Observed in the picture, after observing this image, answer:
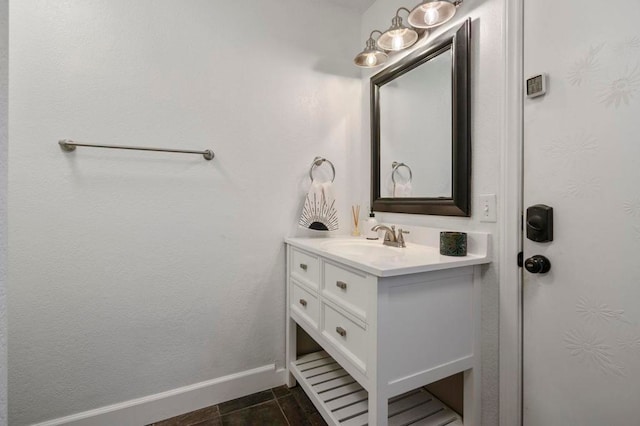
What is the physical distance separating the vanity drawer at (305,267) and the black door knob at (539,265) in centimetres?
83

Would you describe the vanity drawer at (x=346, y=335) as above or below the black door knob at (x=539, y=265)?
below

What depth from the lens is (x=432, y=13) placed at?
1289mm

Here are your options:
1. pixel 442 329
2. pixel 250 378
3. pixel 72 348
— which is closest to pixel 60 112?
pixel 72 348

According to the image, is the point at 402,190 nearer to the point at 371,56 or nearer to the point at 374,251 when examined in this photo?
the point at 374,251

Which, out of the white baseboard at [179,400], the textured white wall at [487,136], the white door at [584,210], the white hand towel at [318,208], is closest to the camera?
the white door at [584,210]

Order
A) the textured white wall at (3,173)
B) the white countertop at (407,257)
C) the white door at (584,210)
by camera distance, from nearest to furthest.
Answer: the textured white wall at (3,173) < the white door at (584,210) < the white countertop at (407,257)

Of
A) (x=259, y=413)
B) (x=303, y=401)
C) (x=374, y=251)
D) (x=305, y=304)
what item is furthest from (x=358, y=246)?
(x=259, y=413)

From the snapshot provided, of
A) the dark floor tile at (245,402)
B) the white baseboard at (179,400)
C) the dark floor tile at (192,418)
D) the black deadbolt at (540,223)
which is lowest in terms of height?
the dark floor tile at (192,418)

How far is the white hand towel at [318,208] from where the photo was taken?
174 centimetres

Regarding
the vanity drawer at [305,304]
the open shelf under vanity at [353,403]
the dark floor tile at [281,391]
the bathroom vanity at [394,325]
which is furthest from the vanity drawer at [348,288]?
the dark floor tile at [281,391]

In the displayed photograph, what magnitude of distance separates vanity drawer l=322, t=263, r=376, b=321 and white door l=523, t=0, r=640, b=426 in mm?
601

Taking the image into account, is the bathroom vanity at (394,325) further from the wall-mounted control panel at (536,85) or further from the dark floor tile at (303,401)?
the wall-mounted control panel at (536,85)

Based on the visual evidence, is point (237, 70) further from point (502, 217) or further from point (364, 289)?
point (502, 217)

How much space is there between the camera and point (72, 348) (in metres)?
1.33
